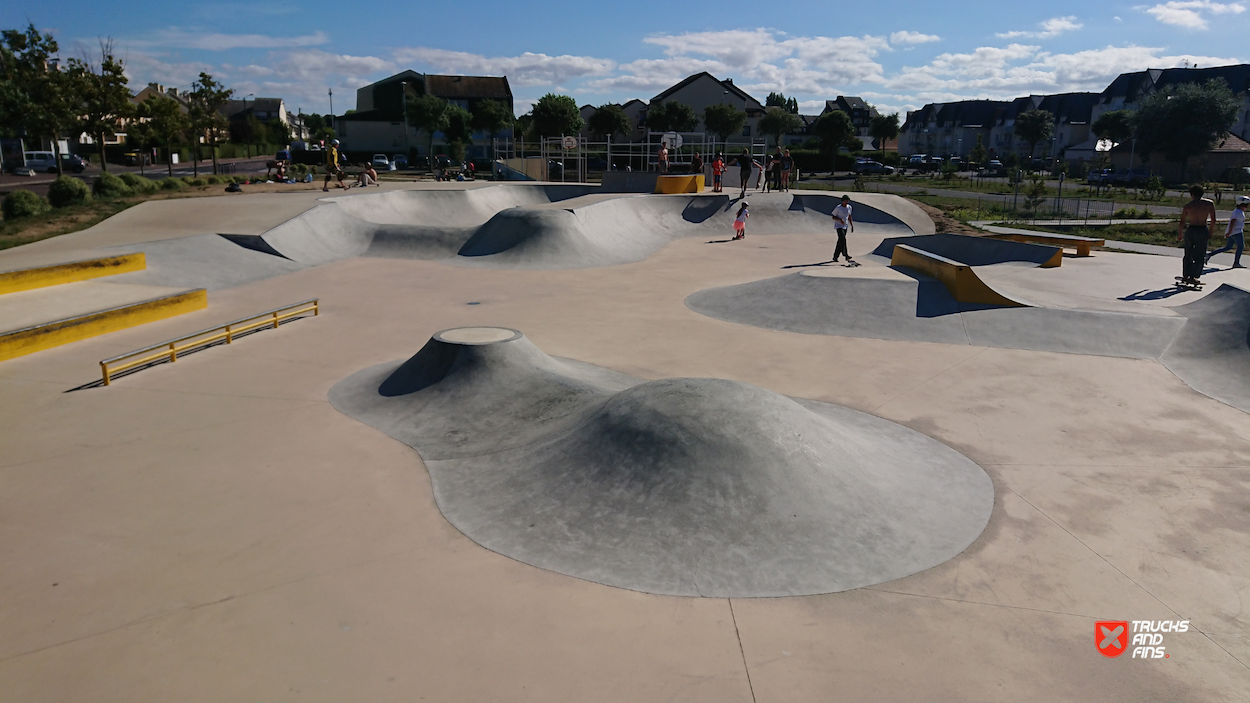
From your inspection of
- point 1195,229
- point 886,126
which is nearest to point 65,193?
point 1195,229

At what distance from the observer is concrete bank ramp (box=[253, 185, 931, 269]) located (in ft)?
66.4

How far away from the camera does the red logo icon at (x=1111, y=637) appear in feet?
14.3

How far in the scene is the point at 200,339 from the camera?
11375mm

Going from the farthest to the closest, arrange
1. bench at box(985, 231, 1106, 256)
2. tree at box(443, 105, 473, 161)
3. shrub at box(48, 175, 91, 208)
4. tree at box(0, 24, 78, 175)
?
1. tree at box(443, 105, 473, 161)
2. tree at box(0, 24, 78, 175)
3. shrub at box(48, 175, 91, 208)
4. bench at box(985, 231, 1106, 256)

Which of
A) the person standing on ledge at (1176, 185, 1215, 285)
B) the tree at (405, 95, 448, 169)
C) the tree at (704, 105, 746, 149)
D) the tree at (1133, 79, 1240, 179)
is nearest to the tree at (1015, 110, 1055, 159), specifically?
the tree at (1133, 79, 1240, 179)

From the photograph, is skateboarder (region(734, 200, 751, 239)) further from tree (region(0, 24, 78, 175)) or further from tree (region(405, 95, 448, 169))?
tree (region(405, 95, 448, 169))

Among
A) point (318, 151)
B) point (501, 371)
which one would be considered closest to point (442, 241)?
point (501, 371)

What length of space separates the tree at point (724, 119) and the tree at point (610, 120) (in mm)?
8666

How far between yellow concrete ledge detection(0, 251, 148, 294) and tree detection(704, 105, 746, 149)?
Result: 6571 cm

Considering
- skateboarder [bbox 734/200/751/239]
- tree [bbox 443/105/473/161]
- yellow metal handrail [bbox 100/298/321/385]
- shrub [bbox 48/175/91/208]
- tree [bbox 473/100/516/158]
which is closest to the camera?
yellow metal handrail [bbox 100/298/321/385]

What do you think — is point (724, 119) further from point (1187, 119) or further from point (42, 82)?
point (42, 82)

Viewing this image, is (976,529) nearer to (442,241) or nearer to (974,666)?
(974,666)

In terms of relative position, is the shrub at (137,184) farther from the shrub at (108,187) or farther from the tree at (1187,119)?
the tree at (1187,119)

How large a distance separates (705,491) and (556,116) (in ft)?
208
